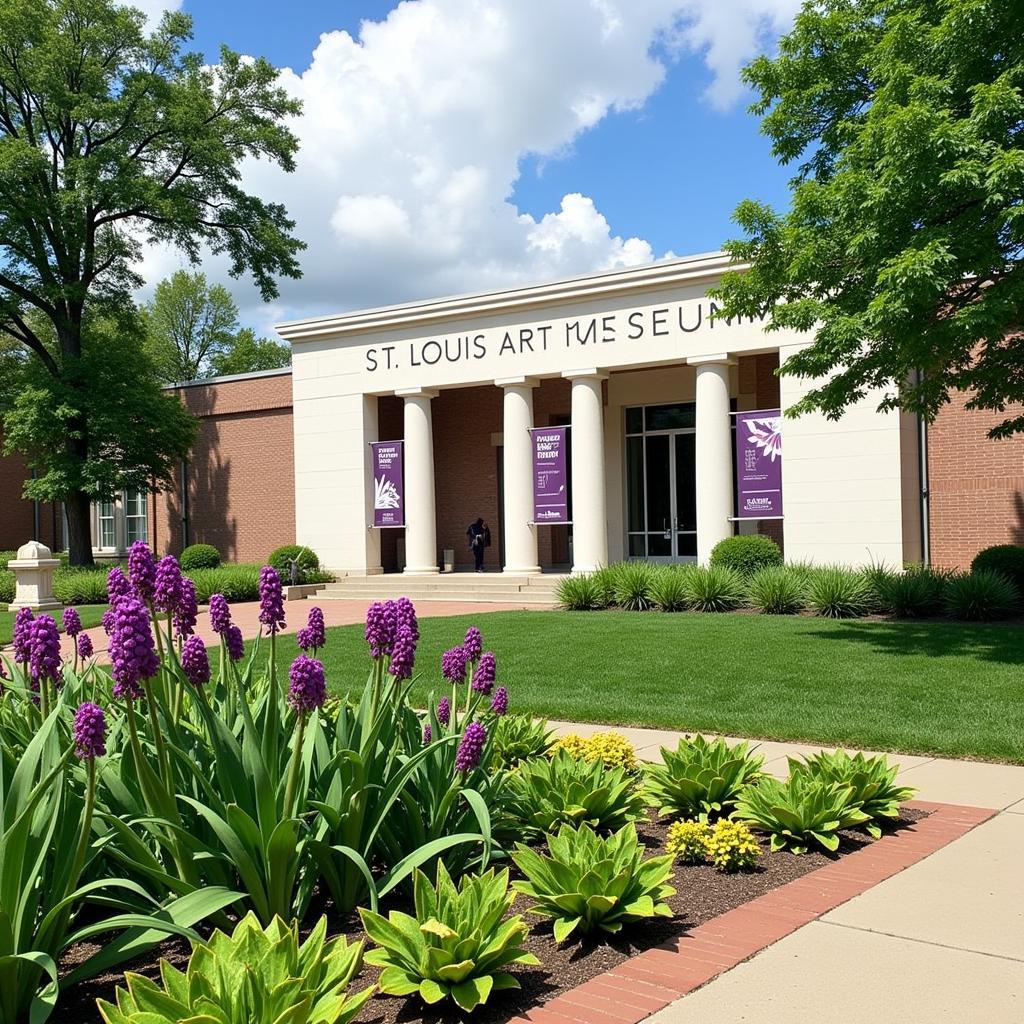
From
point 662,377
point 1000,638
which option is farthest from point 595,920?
point 662,377

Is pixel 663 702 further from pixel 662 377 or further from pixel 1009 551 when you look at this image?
pixel 662 377

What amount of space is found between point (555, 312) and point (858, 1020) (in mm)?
21109

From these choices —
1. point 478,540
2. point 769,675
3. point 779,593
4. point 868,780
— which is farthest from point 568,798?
point 478,540

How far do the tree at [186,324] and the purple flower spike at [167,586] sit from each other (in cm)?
6387

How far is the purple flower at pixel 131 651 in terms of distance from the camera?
3.12 meters

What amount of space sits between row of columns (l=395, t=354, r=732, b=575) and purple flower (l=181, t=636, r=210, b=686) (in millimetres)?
17861

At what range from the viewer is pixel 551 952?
12.5 feet

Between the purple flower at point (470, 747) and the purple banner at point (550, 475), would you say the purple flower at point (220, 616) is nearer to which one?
the purple flower at point (470, 747)

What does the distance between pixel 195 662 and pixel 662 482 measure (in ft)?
72.9

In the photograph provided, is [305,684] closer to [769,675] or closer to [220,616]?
[220,616]

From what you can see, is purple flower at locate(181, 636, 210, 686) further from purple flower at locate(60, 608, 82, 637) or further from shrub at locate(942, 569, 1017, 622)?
shrub at locate(942, 569, 1017, 622)

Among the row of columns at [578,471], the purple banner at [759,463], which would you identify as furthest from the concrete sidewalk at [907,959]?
the row of columns at [578,471]

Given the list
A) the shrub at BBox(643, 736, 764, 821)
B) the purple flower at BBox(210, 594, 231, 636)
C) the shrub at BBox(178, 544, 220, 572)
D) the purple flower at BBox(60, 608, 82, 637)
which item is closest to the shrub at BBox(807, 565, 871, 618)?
the shrub at BBox(643, 736, 764, 821)

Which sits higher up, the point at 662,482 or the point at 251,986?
the point at 662,482
